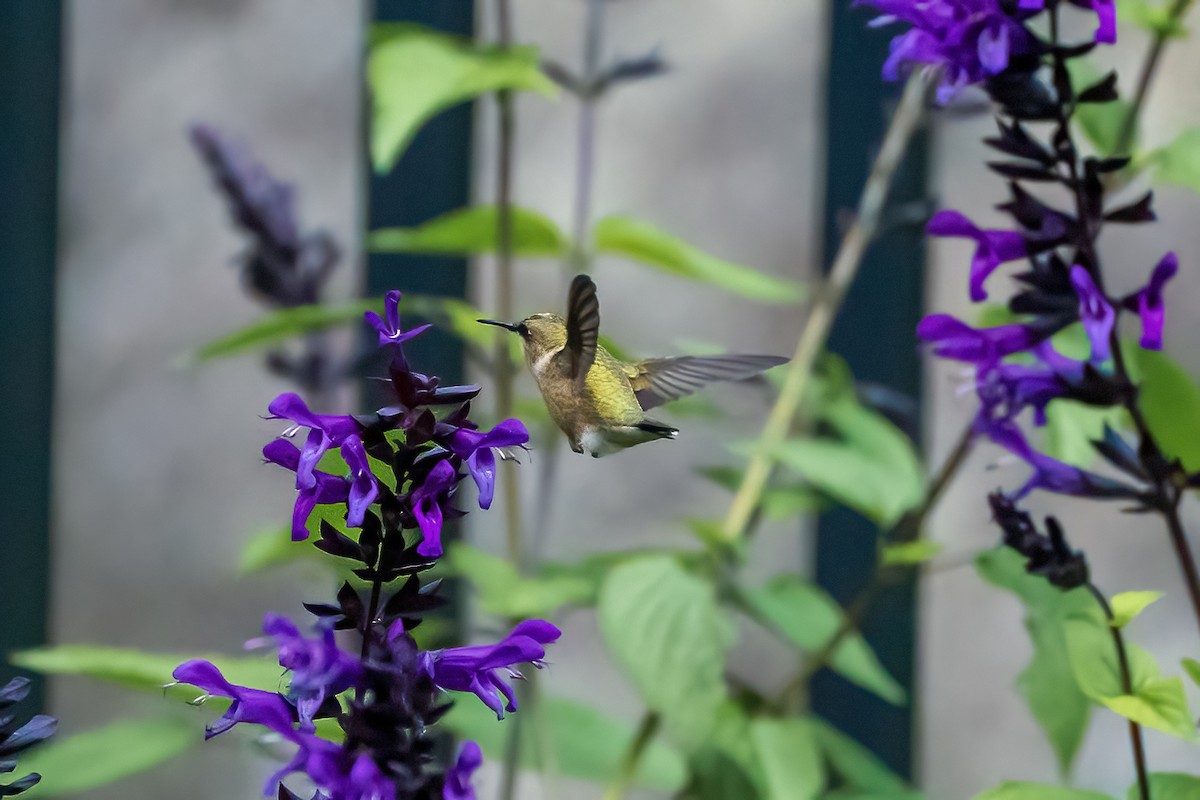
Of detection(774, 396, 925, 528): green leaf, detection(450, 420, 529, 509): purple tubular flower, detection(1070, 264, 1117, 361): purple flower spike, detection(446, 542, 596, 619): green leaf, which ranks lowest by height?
detection(446, 542, 596, 619): green leaf

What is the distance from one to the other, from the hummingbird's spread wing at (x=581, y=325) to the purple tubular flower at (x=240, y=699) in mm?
149

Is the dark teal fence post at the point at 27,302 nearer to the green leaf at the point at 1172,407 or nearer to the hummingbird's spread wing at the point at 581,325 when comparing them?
the hummingbird's spread wing at the point at 581,325

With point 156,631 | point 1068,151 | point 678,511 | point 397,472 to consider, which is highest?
point 1068,151

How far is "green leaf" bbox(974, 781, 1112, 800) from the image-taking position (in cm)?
37

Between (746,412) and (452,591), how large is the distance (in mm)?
336

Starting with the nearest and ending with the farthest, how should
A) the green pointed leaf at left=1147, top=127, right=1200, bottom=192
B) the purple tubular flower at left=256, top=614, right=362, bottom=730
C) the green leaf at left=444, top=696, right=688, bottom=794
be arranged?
the purple tubular flower at left=256, top=614, right=362, bottom=730 < the green pointed leaf at left=1147, top=127, right=1200, bottom=192 < the green leaf at left=444, top=696, right=688, bottom=794

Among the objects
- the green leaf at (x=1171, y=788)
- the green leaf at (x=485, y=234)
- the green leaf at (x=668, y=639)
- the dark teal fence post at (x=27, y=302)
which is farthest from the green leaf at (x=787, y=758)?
the dark teal fence post at (x=27, y=302)

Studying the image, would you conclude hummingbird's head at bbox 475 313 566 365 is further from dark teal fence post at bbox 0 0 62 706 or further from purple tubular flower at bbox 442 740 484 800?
dark teal fence post at bbox 0 0 62 706

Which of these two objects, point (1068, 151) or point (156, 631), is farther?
point (156, 631)

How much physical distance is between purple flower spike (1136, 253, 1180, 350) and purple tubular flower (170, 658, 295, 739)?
0.35 metres

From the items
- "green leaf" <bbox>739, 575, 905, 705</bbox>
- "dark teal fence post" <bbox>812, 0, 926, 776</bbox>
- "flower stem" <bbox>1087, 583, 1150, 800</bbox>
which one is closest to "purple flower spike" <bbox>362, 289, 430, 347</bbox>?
"flower stem" <bbox>1087, 583, 1150, 800</bbox>

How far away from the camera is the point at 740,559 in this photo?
2.20 feet

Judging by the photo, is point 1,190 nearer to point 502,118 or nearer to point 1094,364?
point 502,118

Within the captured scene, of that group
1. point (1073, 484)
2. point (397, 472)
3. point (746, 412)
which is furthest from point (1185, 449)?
point (746, 412)
